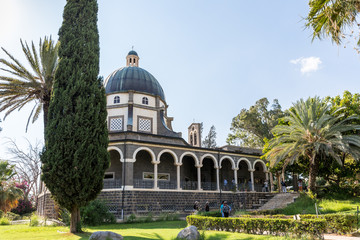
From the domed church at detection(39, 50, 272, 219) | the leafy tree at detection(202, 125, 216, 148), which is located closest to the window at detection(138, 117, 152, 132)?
the domed church at detection(39, 50, 272, 219)

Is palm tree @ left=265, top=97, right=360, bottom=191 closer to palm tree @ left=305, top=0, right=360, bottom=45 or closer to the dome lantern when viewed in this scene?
palm tree @ left=305, top=0, right=360, bottom=45

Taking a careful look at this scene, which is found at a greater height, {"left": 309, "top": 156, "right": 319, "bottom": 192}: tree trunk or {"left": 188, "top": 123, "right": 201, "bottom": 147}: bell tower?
{"left": 188, "top": 123, "right": 201, "bottom": 147}: bell tower

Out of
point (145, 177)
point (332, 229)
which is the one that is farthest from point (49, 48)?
point (332, 229)

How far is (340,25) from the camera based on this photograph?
27.8 ft

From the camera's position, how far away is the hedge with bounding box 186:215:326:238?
33.4ft

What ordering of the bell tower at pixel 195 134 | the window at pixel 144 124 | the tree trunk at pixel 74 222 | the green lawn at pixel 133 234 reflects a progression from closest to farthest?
the green lawn at pixel 133 234 → the tree trunk at pixel 74 222 → the window at pixel 144 124 → the bell tower at pixel 195 134

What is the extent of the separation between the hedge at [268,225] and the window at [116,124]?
51.4 feet

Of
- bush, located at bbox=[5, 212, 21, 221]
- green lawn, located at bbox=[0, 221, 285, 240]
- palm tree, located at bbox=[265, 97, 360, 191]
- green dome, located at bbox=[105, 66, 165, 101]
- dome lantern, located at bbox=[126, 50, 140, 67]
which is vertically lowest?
bush, located at bbox=[5, 212, 21, 221]

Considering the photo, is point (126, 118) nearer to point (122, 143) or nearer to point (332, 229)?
point (122, 143)

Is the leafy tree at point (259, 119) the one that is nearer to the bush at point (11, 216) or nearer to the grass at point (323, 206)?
the grass at point (323, 206)

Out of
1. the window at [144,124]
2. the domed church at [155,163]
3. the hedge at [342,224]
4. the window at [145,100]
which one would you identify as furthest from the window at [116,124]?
the hedge at [342,224]

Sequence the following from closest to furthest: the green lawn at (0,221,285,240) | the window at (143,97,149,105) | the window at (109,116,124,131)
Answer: the green lawn at (0,221,285,240)
the window at (109,116,124,131)
the window at (143,97,149,105)

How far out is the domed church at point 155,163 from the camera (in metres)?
21.7

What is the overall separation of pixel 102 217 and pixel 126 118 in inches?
459
